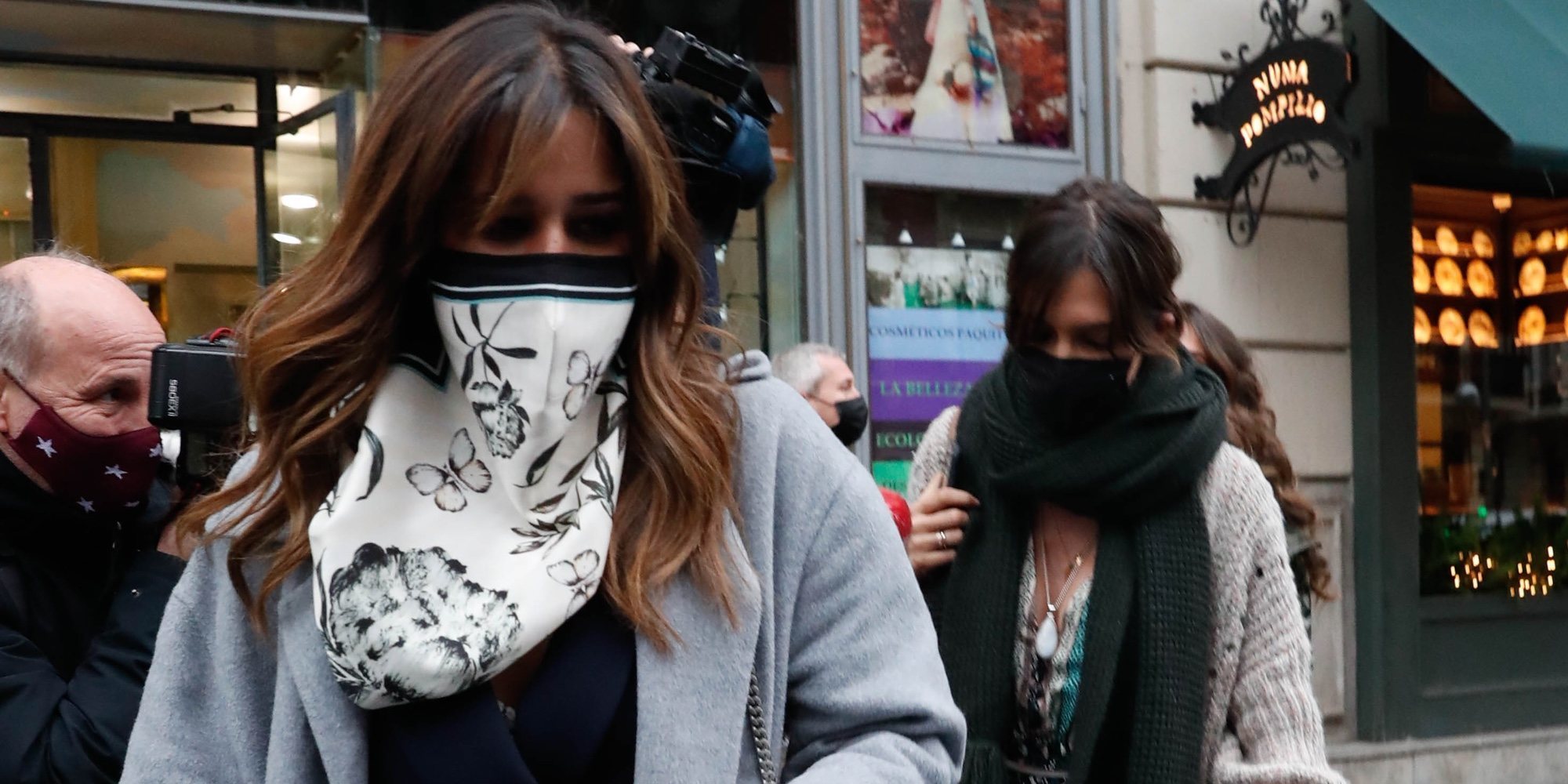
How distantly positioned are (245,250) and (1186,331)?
407 cm

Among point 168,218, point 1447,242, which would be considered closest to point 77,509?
point 168,218

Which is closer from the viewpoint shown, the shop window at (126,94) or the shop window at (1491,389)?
the shop window at (126,94)

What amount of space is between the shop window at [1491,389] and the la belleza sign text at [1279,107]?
1.45m

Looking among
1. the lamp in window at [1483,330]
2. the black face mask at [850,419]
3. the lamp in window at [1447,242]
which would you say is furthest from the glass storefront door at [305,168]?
the lamp in window at [1483,330]

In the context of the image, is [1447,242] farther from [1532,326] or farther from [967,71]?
[967,71]

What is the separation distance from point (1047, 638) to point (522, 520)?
161 cm

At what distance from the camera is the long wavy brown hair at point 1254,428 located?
14.3ft

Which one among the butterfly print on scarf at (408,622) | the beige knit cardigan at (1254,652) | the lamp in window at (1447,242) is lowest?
the beige knit cardigan at (1254,652)

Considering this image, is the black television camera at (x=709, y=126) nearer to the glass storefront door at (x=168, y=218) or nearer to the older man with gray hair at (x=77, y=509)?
the older man with gray hair at (x=77, y=509)

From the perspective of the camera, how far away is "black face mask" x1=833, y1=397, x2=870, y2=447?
5.61 m

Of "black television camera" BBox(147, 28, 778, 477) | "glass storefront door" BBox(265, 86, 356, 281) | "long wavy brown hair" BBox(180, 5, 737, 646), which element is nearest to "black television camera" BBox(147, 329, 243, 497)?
"black television camera" BBox(147, 28, 778, 477)

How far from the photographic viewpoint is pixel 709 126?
6.50 feet

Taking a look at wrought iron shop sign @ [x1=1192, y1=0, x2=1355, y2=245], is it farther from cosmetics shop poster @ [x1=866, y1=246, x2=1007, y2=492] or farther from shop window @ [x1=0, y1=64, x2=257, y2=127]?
shop window @ [x1=0, y1=64, x2=257, y2=127]

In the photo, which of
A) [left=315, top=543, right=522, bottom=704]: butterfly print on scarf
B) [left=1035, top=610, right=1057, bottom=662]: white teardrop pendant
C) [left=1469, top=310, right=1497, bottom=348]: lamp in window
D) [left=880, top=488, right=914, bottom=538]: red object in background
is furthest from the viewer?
[left=1469, top=310, right=1497, bottom=348]: lamp in window
